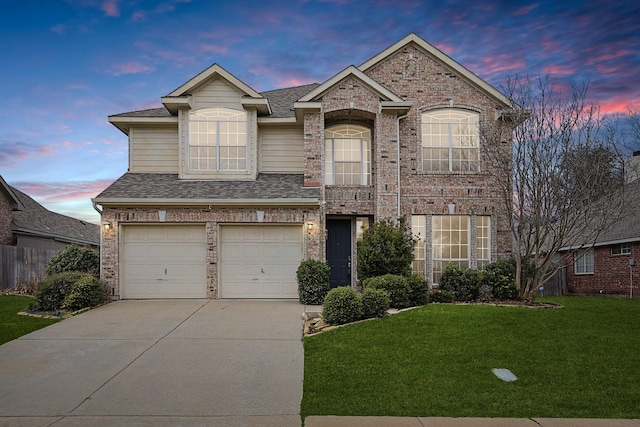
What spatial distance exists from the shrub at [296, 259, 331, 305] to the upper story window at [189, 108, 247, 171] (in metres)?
4.36

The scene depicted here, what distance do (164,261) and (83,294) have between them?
104 inches

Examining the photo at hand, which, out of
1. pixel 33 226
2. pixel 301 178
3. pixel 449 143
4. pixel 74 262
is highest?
pixel 449 143

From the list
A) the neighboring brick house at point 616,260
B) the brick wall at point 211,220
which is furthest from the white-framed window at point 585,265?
the brick wall at point 211,220

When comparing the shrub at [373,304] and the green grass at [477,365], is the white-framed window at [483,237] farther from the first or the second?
the shrub at [373,304]

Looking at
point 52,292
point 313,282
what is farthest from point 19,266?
point 313,282

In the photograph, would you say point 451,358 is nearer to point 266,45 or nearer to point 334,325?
point 334,325

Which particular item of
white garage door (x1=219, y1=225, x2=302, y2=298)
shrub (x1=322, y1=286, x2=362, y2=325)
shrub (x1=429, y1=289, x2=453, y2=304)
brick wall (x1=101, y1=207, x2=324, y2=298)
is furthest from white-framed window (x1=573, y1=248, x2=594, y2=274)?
shrub (x1=322, y1=286, x2=362, y2=325)

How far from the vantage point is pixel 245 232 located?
1603cm

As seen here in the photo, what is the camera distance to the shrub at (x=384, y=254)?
14.0 m

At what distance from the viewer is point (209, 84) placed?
1691 cm

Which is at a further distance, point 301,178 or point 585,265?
point 585,265

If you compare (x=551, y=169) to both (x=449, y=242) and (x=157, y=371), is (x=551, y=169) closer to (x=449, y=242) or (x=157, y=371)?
(x=449, y=242)

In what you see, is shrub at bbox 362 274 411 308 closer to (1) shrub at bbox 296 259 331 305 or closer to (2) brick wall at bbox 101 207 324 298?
(1) shrub at bbox 296 259 331 305

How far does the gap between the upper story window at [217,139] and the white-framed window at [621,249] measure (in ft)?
53.4
